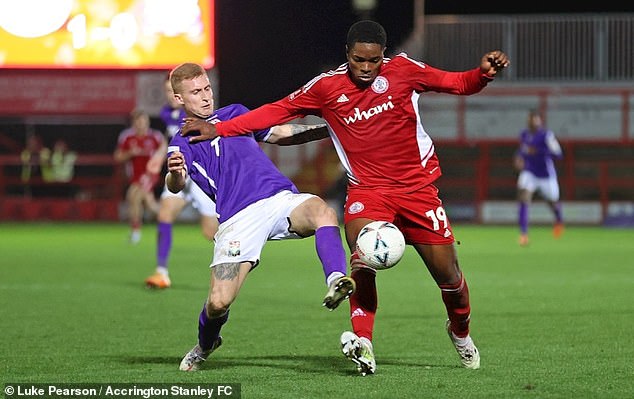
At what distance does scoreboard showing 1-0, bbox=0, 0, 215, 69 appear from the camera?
27000 mm

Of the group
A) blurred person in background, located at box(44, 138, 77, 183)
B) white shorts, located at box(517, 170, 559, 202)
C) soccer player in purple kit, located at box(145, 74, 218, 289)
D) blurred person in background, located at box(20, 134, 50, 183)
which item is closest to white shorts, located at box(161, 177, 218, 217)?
soccer player in purple kit, located at box(145, 74, 218, 289)

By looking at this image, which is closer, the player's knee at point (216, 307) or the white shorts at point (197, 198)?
the player's knee at point (216, 307)

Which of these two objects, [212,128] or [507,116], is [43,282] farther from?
[507,116]

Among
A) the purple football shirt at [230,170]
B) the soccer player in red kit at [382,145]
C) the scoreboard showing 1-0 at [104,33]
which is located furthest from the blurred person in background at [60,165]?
the soccer player in red kit at [382,145]

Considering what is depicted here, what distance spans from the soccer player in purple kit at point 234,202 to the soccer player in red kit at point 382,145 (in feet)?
0.83

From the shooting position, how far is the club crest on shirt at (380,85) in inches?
281

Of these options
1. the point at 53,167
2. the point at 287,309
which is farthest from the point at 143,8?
Answer: the point at 287,309

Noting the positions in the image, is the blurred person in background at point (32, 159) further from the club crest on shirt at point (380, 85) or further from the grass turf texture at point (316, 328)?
the club crest on shirt at point (380, 85)

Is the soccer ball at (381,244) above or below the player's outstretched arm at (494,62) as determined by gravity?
below

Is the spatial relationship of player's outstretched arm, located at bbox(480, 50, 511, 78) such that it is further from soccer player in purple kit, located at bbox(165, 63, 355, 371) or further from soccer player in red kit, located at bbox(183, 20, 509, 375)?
soccer player in purple kit, located at bbox(165, 63, 355, 371)

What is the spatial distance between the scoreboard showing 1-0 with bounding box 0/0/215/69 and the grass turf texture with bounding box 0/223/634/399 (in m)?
9.97

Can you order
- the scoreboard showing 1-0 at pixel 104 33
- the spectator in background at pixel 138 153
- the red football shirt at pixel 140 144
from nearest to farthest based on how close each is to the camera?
1. the spectator in background at pixel 138 153
2. the red football shirt at pixel 140 144
3. the scoreboard showing 1-0 at pixel 104 33

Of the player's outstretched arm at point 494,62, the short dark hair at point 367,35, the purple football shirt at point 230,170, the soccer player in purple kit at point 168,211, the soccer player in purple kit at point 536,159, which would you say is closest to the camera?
the player's outstretched arm at point 494,62

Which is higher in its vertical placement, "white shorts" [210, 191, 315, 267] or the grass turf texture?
"white shorts" [210, 191, 315, 267]
